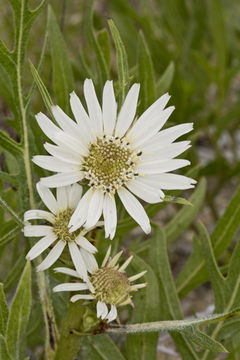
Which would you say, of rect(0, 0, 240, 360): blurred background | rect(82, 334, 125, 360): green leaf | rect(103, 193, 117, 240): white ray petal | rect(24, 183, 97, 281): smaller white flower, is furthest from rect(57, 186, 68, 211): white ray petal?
rect(0, 0, 240, 360): blurred background

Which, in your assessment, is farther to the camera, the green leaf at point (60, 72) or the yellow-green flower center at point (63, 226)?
the green leaf at point (60, 72)

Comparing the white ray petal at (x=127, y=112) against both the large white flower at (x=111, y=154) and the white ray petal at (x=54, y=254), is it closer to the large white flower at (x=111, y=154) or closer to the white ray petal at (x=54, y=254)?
the large white flower at (x=111, y=154)

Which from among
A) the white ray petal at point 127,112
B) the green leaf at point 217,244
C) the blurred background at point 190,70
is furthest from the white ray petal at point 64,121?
the blurred background at point 190,70

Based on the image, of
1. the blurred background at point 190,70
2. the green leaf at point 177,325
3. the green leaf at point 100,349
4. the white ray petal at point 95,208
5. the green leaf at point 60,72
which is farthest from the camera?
the blurred background at point 190,70

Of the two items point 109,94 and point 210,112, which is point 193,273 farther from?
point 210,112

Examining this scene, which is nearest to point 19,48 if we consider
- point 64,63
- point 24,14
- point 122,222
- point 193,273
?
point 24,14

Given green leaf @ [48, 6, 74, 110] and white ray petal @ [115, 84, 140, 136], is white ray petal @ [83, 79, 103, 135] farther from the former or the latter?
green leaf @ [48, 6, 74, 110]

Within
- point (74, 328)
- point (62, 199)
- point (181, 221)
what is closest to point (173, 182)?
point (62, 199)
